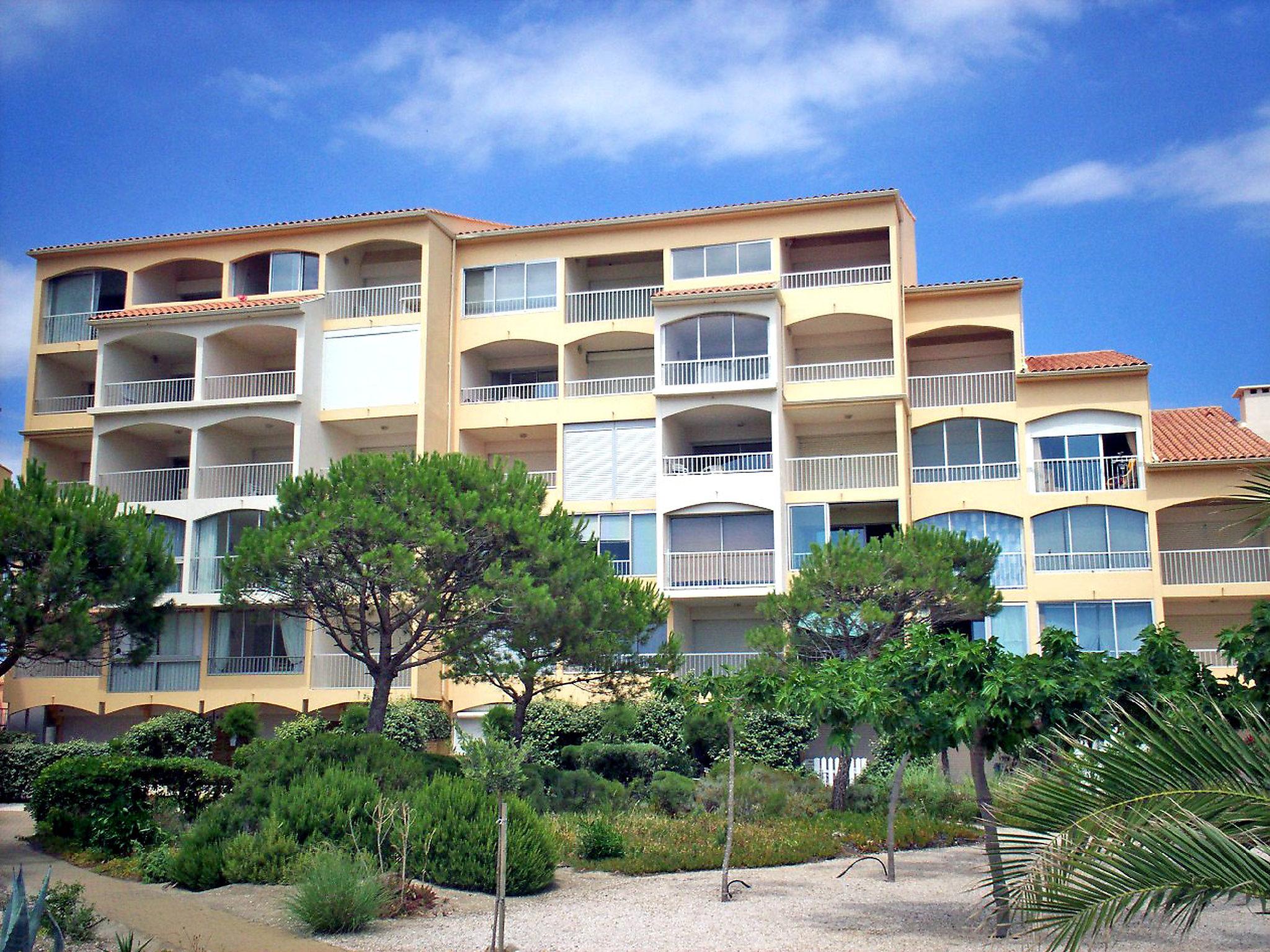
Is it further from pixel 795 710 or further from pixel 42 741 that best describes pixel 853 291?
pixel 42 741

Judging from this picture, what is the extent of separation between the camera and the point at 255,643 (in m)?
35.5

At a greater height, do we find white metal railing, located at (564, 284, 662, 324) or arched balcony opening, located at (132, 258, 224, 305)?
arched balcony opening, located at (132, 258, 224, 305)

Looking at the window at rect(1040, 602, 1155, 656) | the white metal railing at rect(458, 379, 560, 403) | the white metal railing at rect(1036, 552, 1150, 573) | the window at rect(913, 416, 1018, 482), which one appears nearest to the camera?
the window at rect(1040, 602, 1155, 656)

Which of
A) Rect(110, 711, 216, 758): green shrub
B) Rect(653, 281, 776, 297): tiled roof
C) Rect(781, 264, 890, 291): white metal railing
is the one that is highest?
Rect(781, 264, 890, 291): white metal railing

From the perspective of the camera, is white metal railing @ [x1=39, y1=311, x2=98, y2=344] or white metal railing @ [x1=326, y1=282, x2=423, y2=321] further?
white metal railing @ [x1=39, y1=311, x2=98, y2=344]

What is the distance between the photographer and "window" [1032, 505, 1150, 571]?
33.5 meters

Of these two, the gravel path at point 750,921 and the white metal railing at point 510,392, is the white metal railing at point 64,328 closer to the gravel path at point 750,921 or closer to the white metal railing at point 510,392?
the white metal railing at point 510,392

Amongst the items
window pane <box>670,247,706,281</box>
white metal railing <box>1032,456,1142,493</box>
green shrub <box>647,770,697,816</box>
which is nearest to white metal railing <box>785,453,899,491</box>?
white metal railing <box>1032,456,1142,493</box>

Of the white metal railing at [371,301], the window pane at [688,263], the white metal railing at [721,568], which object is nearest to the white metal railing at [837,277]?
the window pane at [688,263]

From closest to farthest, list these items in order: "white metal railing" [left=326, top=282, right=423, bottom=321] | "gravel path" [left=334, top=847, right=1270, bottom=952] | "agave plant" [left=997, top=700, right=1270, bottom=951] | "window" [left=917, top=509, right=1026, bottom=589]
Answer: "agave plant" [left=997, top=700, right=1270, bottom=951]
"gravel path" [left=334, top=847, right=1270, bottom=952]
"window" [left=917, top=509, right=1026, bottom=589]
"white metal railing" [left=326, top=282, right=423, bottom=321]

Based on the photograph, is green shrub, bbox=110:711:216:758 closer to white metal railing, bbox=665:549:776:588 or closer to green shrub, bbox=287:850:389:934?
white metal railing, bbox=665:549:776:588

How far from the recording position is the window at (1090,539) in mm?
33469

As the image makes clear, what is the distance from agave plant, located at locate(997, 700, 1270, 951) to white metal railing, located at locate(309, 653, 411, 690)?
28708 mm

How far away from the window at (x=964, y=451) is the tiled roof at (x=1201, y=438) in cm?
388
